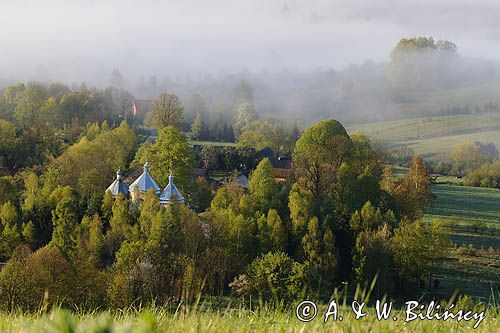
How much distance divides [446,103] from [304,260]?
4167 inches

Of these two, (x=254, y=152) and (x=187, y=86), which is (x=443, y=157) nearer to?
(x=254, y=152)

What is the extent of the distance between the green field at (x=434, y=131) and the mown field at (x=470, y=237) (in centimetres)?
3099

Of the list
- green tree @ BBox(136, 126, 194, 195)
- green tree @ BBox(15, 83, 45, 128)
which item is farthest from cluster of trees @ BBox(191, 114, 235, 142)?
green tree @ BBox(136, 126, 194, 195)

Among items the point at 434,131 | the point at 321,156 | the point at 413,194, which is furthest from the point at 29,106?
the point at 434,131

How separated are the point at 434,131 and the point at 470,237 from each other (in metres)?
72.7

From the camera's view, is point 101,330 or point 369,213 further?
point 369,213

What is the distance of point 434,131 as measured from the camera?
377ft

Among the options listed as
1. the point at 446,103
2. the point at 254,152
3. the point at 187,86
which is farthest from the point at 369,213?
the point at 446,103

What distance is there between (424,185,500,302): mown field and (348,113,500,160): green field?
30991 millimetres

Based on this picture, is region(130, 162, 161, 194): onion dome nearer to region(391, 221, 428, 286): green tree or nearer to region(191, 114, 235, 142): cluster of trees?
region(391, 221, 428, 286): green tree

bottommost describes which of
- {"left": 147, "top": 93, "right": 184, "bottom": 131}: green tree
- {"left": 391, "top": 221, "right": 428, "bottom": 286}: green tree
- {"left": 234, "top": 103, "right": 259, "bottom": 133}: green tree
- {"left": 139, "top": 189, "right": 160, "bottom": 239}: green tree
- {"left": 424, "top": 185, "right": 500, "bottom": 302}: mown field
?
{"left": 424, "top": 185, "right": 500, "bottom": 302}: mown field

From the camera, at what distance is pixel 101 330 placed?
9.53 feet

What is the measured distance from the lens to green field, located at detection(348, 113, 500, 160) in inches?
4063

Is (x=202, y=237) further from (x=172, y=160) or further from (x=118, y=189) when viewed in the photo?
(x=172, y=160)
